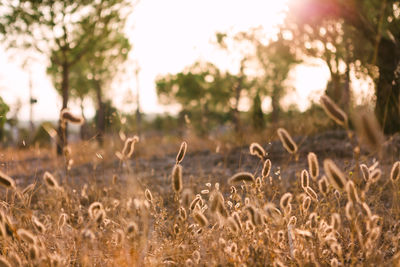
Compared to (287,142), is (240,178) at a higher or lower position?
lower

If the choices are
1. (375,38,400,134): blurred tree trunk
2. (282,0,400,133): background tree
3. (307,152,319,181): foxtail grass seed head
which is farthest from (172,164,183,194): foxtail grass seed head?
(375,38,400,134): blurred tree trunk

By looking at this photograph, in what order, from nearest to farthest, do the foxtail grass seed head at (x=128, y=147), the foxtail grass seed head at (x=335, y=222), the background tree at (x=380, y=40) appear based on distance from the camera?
the foxtail grass seed head at (x=335, y=222)
the foxtail grass seed head at (x=128, y=147)
the background tree at (x=380, y=40)

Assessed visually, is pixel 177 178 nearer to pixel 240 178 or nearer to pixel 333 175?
pixel 240 178

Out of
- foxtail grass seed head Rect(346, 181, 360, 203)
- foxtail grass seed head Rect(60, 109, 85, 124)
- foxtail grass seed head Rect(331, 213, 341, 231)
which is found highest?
foxtail grass seed head Rect(60, 109, 85, 124)

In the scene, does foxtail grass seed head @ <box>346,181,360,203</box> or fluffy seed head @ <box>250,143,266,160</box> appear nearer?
foxtail grass seed head @ <box>346,181,360,203</box>

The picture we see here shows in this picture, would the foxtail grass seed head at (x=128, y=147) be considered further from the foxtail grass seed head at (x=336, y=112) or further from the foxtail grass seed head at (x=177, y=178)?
the foxtail grass seed head at (x=336, y=112)

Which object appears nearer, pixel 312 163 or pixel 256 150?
pixel 312 163

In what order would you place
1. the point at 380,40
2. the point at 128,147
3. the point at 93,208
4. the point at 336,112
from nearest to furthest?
the point at 336,112 < the point at 93,208 < the point at 128,147 < the point at 380,40

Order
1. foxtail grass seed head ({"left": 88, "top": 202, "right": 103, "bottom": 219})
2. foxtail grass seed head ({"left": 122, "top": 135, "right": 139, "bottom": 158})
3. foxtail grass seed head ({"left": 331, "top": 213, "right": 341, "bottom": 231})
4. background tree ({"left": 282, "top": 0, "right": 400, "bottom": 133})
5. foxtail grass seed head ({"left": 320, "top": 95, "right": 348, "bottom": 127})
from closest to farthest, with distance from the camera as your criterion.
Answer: foxtail grass seed head ({"left": 320, "top": 95, "right": 348, "bottom": 127}) → foxtail grass seed head ({"left": 331, "top": 213, "right": 341, "bottom": 231}) → foxtail grass seed head ({"left": 88, "top": 202, "right": 103, "bottom": 219}) → foxtail grass seed head ({"left": 122, "top": 135, "right": 139, "bottom": 158}) → background tree ({"left": 282, "top": 0, "right": 400, "bottom": 133})

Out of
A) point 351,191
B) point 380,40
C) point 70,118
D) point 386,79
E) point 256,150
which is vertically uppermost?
point 380,40

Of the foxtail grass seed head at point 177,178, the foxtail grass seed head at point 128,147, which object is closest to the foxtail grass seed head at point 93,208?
the foxtail grass seed head at point 128,147

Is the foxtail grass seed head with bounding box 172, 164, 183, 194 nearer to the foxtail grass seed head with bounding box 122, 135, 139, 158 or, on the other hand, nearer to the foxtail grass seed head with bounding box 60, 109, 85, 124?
the foxtail grass seed head with bounding box 122, 135, 139, 158

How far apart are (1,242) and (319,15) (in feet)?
23.1

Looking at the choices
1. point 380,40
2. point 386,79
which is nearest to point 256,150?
point 386,79
